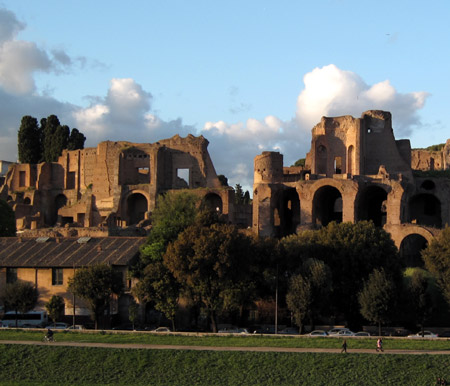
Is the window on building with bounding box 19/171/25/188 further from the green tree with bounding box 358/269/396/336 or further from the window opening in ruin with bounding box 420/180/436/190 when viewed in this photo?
the green tree with bounding box 358/269/396/336

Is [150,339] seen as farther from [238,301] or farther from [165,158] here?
[165,158]

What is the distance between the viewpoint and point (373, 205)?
62.3 metres

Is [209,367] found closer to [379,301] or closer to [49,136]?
[379,301]

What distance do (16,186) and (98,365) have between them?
54.0 meters

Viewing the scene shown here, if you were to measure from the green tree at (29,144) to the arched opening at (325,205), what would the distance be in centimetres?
3279

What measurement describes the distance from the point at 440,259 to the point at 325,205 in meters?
22.6

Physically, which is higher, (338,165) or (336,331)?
(338,165)

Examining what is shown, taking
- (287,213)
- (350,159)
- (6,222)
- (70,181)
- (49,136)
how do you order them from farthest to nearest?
(49,136) < (70,181) < (350,159) < (287,213) < (6,222)

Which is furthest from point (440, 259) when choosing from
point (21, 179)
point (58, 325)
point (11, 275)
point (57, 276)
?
point (21, 179)

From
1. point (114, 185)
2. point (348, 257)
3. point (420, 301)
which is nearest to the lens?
point (420, 301)

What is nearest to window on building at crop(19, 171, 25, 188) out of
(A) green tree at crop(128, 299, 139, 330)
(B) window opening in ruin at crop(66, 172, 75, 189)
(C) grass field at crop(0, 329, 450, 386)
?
(B) window opening in ruin at crop(66, 172, 75, 189)

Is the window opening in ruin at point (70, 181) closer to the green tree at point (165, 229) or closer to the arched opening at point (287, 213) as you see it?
the arched opening at point (287, 213)

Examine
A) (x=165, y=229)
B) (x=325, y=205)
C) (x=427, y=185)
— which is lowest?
(x=165, y=229)

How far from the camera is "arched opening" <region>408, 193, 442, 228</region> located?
6116 centimetres
